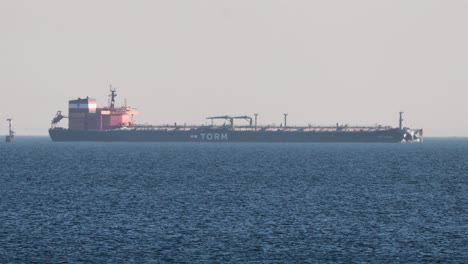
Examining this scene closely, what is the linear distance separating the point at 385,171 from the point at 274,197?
40.4 meters

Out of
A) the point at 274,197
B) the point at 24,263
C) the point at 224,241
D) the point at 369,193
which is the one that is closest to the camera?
the point at 24,263

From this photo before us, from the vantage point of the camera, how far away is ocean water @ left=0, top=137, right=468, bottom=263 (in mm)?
40188

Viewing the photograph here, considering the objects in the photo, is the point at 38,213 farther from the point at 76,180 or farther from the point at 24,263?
the point at 76,180

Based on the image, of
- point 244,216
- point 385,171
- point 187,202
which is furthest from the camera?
point 385,171

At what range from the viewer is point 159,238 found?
146 ft

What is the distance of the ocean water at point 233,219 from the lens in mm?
40188

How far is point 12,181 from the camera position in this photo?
83.1 m

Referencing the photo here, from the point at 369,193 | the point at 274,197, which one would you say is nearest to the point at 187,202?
the point at 274,197

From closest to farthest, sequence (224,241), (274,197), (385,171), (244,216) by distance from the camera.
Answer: (224,241), (244,216), (274,197), (385,171)

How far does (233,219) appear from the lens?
51719 millimetres

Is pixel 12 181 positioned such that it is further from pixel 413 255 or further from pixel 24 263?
pixel 413 255

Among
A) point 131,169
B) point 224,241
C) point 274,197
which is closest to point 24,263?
point 224,241

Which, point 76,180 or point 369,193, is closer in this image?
point 369,193

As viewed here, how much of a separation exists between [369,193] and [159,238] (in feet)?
99.5
